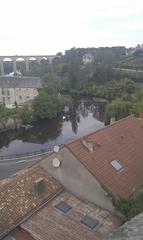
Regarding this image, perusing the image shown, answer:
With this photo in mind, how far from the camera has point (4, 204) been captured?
16.2m

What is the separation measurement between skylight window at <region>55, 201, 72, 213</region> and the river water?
970 inches

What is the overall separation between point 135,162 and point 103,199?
364cm

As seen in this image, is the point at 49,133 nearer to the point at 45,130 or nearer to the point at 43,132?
the point at 43,132

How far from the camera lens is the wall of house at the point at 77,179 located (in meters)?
16.5

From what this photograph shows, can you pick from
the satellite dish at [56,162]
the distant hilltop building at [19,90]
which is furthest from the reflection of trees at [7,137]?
the satellite dish at [56,162]

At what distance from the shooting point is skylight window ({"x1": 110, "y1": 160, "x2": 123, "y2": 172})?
1795 cm

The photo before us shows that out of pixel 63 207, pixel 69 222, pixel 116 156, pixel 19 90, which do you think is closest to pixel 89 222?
pixel 69 222

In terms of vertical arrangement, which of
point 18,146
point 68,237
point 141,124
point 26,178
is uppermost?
point 141,124

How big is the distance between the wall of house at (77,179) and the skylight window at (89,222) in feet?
3.50

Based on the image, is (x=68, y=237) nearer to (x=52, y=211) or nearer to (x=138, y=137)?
(x=52, y=211)

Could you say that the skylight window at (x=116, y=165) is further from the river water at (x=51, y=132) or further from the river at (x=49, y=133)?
the river water at (x=51, y=132)

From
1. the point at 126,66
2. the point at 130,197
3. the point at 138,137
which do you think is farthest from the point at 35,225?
the point at 126,66

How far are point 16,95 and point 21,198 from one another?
5340 centimetres

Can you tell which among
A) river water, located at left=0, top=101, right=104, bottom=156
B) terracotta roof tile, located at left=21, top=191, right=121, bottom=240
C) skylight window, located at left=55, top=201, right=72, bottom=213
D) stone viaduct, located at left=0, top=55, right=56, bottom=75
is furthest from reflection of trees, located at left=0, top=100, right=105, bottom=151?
stone viaduct, located at left=0, top=55, right=56, bottom=75
